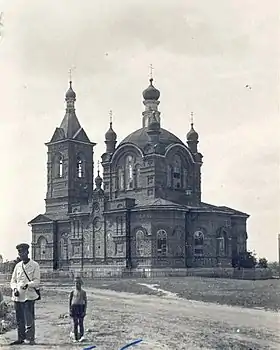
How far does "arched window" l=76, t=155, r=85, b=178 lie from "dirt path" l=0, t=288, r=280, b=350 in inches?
986

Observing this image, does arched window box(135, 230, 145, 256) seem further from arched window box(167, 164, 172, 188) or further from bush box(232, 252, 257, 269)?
bush box(232, 252, 257, 269)

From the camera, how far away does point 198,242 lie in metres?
37.9

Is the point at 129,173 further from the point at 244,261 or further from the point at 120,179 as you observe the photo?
the point at 244,261

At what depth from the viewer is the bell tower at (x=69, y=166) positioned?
135ft

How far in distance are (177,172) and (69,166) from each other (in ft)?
22.9

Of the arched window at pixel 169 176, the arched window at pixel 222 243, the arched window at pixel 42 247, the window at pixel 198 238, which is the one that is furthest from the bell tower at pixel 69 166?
the arched window at pixel 222 243

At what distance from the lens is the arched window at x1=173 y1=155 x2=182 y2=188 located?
40.3 meters

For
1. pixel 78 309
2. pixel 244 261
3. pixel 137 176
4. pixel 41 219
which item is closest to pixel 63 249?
pixel 41 219

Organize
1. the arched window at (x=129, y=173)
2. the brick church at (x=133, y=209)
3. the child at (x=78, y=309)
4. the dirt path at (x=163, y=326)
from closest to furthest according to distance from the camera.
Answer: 1. the dirt path at (x=163, y=326)
2. the child at (x=78, y=309)
3. the brick church at (x=133, y=209)
4. the arched window at (x=129, y=173)

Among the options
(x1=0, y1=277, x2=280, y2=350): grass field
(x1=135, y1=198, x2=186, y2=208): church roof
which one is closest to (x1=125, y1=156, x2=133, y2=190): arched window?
(x1=135, y1=198, x2=186, y2=208): church roof

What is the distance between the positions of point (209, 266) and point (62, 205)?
35.1 ft

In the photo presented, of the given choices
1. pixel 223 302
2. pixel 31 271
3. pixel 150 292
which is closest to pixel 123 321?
pixel 31 271

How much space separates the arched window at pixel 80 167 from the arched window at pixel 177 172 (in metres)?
6.04

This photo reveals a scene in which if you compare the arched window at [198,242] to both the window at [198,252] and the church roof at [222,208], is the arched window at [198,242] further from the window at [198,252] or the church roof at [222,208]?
the church roof at [222,208]
